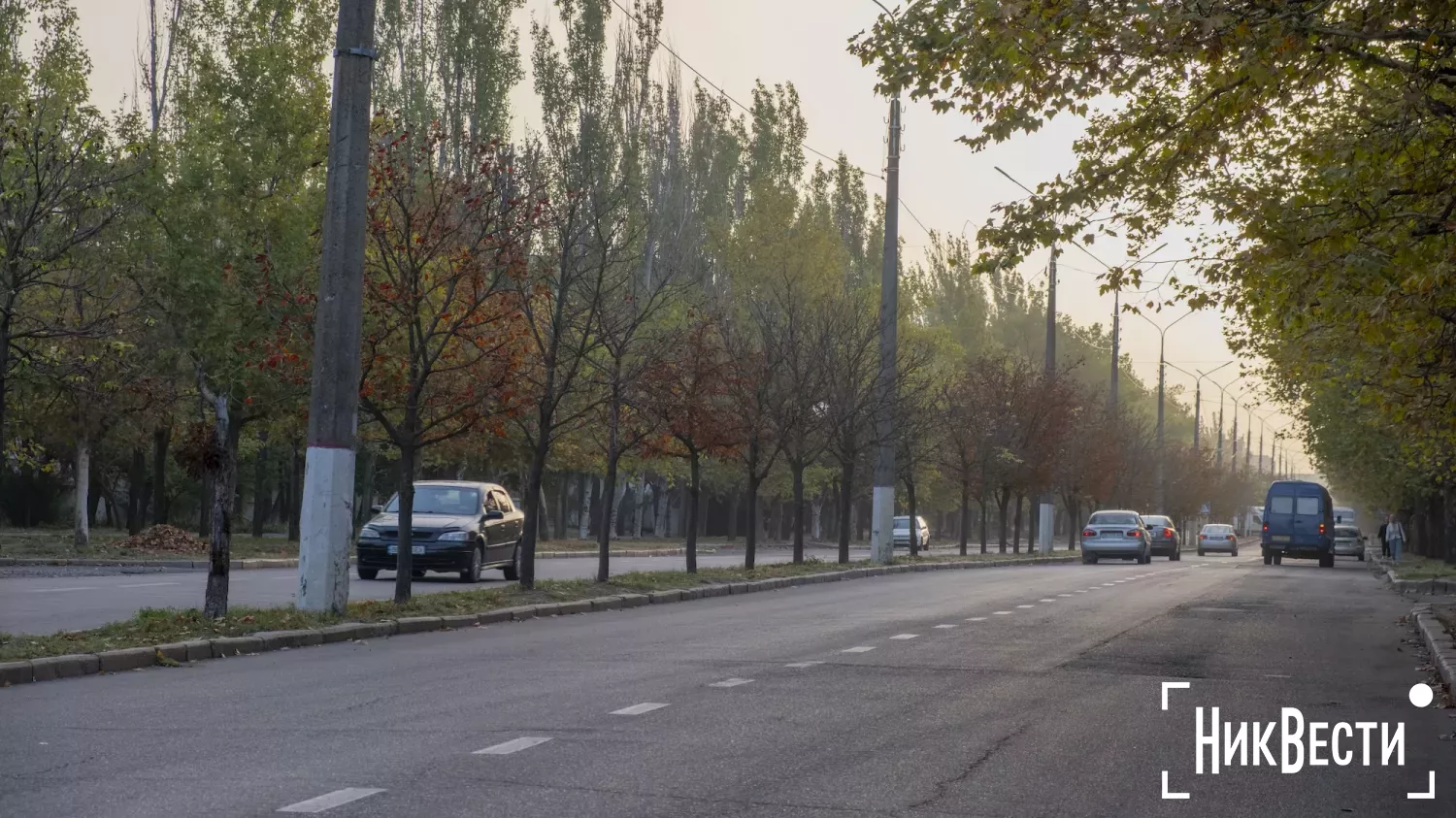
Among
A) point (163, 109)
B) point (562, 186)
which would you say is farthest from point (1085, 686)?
point (163, 109)

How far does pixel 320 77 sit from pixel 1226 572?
24273mm

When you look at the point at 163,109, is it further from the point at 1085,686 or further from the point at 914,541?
the point at 1085,686

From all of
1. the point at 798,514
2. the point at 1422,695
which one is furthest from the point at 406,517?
the point at 798,514

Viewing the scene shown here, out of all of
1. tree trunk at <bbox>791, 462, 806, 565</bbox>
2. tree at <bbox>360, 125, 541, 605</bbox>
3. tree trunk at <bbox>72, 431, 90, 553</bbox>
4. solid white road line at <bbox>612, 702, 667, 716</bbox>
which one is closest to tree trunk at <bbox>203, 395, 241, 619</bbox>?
tree at <bbox>360, 125, 541, 605</bbox>

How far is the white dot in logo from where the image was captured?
11945 mm

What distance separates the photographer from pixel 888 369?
3738 cm

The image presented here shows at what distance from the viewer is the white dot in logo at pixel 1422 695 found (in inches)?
470

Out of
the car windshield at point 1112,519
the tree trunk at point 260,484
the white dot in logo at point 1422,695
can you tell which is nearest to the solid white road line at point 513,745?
the white dot in logo at point 1422,695

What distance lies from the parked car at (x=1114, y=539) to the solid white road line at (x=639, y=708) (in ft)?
129

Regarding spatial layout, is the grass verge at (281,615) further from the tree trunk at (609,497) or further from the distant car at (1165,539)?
the distant car at (1165,539)

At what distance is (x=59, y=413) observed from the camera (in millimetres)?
39500

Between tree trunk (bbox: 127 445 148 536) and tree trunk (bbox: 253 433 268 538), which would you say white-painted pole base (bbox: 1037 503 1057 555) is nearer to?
tree trunk (bbox: 253 433 268 538)

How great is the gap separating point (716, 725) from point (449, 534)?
17.4 meters

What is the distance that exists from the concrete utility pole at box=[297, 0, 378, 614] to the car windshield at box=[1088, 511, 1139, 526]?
35.4 meters
